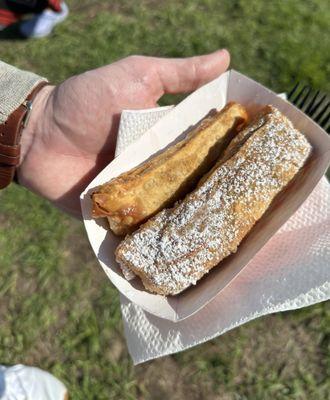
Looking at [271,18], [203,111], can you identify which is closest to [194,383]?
[203,111]

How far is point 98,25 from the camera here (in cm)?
428

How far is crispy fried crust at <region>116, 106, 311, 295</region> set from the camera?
6.23ft

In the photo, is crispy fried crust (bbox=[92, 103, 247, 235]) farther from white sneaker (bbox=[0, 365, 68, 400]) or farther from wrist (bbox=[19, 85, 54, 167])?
white sneaker (bbox=[0, 365, 68, 400])

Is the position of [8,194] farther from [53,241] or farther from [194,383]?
[194,383]

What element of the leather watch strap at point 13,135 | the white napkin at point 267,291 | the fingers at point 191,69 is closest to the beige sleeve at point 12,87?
the leather watch strap at point 13,135

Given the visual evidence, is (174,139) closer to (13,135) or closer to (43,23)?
(13,135)

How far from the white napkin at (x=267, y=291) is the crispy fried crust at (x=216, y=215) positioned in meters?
0.16

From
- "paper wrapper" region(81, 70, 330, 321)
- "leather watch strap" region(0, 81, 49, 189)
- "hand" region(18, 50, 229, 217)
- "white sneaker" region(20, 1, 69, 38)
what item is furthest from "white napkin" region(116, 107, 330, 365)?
"white sneaker" region(20, 1, 69, 38)

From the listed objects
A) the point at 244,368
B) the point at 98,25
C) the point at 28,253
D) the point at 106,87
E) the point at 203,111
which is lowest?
the point at 28,253

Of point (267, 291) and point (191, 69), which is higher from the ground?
point (191, 69)

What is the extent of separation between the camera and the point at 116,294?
305 centimetres

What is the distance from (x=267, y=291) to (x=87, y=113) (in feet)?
4.01

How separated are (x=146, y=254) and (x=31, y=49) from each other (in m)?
3.06

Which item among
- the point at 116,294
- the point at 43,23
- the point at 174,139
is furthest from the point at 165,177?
the point at 43,23
